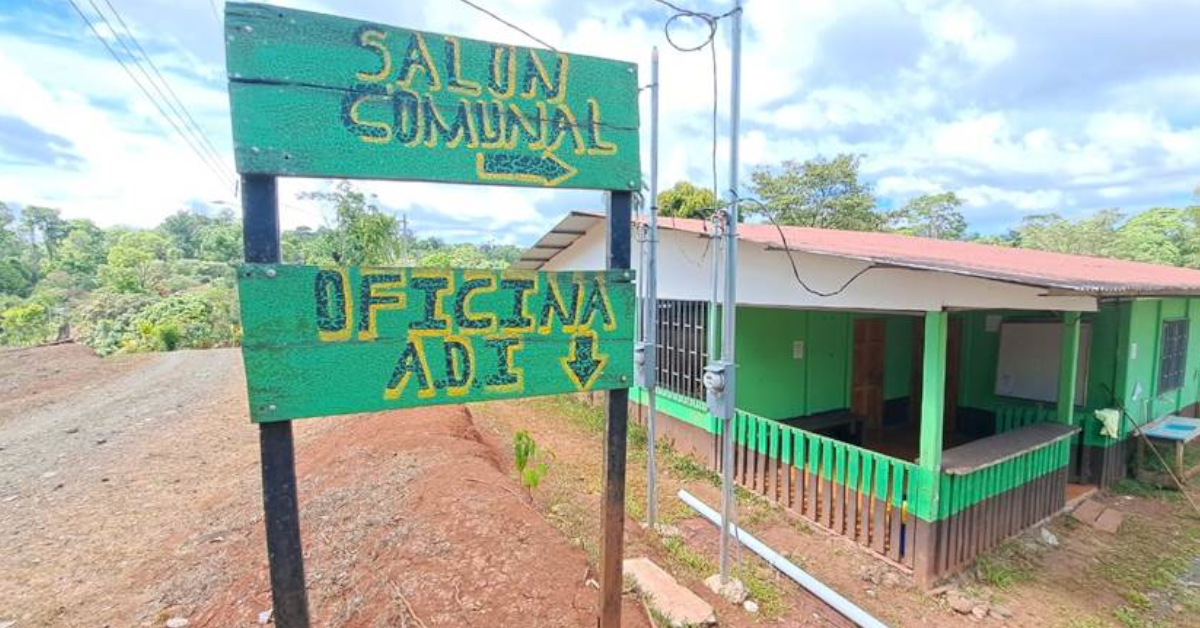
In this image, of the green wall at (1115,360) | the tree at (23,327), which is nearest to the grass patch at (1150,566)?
the green wall at (1115,360)

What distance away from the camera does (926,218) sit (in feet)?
111

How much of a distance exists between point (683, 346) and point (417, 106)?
626 cm

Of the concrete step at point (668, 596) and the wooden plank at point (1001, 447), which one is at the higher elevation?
the wooden plank at point (1001, 447)

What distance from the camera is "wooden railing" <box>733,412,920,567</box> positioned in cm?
478

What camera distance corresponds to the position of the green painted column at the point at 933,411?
4398 millimetres

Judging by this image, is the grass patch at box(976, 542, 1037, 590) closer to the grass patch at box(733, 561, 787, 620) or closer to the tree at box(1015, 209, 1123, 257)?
the grass patch at box(733, 561, 787, 620)

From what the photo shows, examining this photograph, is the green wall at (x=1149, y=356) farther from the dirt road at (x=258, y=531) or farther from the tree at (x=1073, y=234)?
the tree at (x=1073, y=234)

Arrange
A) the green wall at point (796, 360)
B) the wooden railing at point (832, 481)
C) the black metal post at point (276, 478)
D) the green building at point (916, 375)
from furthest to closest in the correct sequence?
the green wall at point (796, 360) < the wooden railing at point (832, 481) < the green building at point (916, 375) < the black metal post at point (276, 478)

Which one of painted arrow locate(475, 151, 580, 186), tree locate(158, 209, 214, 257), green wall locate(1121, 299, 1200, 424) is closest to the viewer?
painted arrow locate(475, 151, 580, 186)

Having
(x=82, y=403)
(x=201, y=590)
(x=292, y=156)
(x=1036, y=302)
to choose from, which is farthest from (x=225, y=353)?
(x=1036, y=302)

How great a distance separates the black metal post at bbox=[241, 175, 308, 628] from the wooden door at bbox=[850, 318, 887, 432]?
819 cm

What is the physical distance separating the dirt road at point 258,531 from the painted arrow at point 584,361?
1645 mm

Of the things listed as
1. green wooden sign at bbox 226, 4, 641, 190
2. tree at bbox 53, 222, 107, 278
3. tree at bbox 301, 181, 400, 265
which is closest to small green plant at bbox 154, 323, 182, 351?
tree at bbox 301, 181, 400, 265

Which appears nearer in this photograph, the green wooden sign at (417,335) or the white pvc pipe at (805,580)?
the green wooden sign at (417,335)
